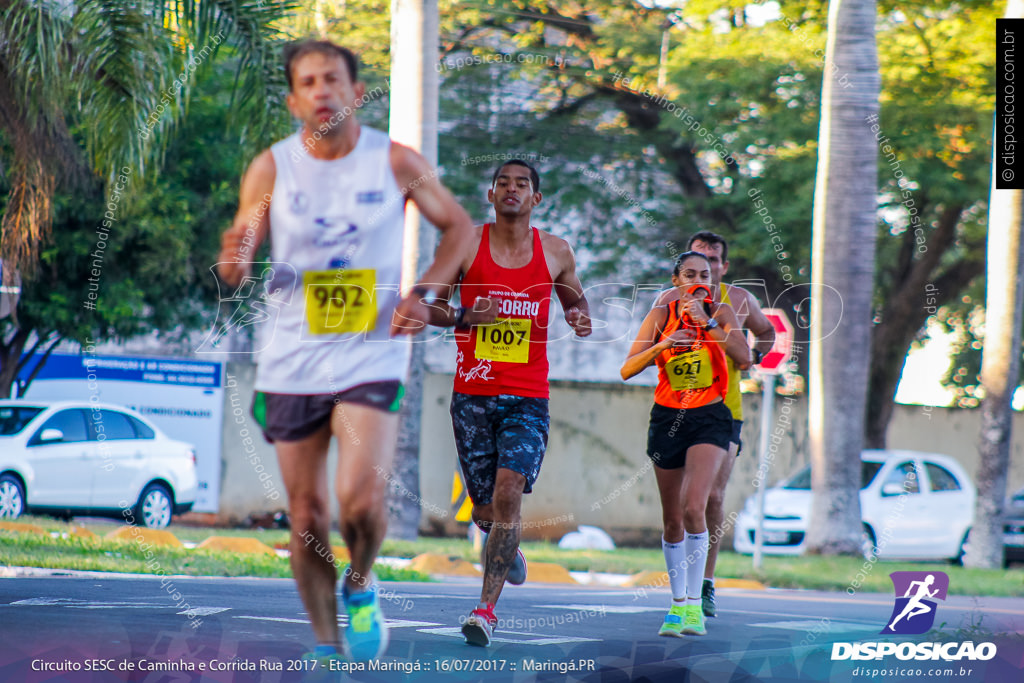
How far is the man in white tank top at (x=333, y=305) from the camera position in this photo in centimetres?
421

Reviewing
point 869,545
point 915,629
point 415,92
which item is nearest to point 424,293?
point 915,629

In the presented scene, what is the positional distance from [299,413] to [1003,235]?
43.0 ft

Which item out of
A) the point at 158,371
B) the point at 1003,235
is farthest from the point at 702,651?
the point at 158,371

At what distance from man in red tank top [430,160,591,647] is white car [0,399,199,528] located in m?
9.04

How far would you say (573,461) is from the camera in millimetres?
20984

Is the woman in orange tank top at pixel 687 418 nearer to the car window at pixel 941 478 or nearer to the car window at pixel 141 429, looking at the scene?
the car window at pixel 141 429

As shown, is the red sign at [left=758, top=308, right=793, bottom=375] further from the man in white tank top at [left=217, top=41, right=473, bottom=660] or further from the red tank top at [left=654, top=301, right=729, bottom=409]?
the man in white tank top at [left=217, top=41, right=473, bottom=660]

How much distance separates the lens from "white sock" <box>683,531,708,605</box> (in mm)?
6922

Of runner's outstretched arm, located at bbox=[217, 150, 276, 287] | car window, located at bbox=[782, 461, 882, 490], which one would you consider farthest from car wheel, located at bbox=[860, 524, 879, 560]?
runner's outstretched arm, located at bbox=[217, 150, 276, 287]

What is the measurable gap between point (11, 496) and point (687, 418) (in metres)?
9.34

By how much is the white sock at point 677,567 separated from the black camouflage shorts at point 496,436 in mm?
1202

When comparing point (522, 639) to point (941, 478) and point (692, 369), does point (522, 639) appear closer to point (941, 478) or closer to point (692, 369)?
point (692, 369)

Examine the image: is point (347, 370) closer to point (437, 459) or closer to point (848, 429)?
point (848, 429)

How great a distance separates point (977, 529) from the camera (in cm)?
1658
